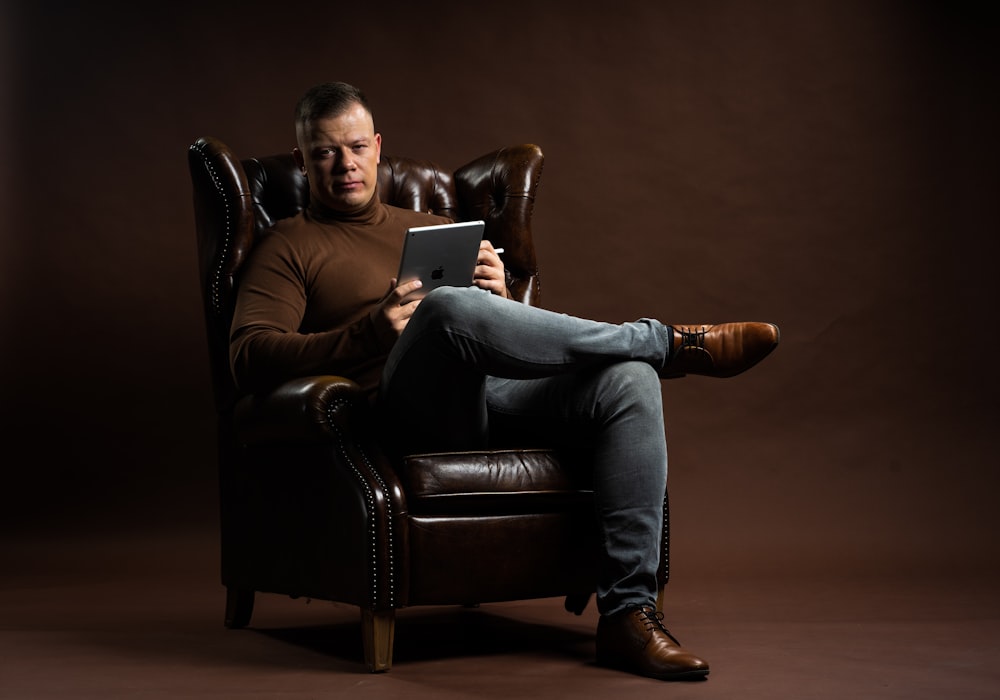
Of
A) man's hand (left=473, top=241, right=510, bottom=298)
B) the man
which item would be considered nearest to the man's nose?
the man

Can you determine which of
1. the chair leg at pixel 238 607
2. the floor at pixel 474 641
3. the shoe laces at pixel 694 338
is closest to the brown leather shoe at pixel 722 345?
the shoe laces at pixel 694 338

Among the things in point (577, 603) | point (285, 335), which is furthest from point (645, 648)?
point (285, 335)

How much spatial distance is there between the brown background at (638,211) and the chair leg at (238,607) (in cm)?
117

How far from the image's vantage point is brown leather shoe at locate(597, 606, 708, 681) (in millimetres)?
2295

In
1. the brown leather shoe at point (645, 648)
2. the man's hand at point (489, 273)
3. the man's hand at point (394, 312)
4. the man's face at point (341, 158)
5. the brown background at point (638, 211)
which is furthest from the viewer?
the brown background at point (638, 211)

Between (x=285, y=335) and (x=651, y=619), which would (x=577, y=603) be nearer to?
(x=651, y=619)

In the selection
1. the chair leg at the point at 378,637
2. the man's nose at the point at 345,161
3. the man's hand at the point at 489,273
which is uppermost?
the man's nose at the point at 345,161

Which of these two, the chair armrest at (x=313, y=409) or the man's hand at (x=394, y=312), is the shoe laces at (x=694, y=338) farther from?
the chair armrest at (x=313, y=409)

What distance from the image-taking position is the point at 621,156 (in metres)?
4.51

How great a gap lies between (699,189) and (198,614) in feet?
7.57

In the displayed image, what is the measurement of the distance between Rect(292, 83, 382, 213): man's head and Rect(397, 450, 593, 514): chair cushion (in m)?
0.77

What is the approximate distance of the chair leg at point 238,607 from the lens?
300 cm

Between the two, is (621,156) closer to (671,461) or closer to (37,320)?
(671,461)

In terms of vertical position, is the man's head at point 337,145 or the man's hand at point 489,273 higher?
the man's head at point 337,145
